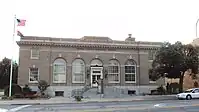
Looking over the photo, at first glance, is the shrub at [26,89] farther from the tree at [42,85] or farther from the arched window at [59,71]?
the arched window at [59,71]

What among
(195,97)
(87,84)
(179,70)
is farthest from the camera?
(87,84)

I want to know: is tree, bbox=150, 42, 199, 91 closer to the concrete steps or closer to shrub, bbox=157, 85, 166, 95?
shrub, bbox=157, 85, 166, 95

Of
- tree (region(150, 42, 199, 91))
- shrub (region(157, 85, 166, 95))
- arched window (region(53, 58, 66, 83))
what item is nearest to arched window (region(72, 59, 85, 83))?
arched window (region(53, 58, 66, 83))

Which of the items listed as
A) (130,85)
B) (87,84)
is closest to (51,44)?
(87,84)

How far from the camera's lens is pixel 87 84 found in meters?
48.0

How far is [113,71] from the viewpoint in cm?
4950

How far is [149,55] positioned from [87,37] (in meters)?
11.1

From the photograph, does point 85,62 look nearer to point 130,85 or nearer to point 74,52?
point 74,52

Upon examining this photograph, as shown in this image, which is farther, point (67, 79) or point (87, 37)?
point (87, 37)

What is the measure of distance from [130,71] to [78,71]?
8.86 meters

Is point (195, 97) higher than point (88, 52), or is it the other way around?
point (88, 52)

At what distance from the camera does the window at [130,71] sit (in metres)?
49.9

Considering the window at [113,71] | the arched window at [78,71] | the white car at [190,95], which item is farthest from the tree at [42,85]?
the white car at [190,95]

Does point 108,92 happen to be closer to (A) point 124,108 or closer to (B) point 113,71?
(B) point 113,71
